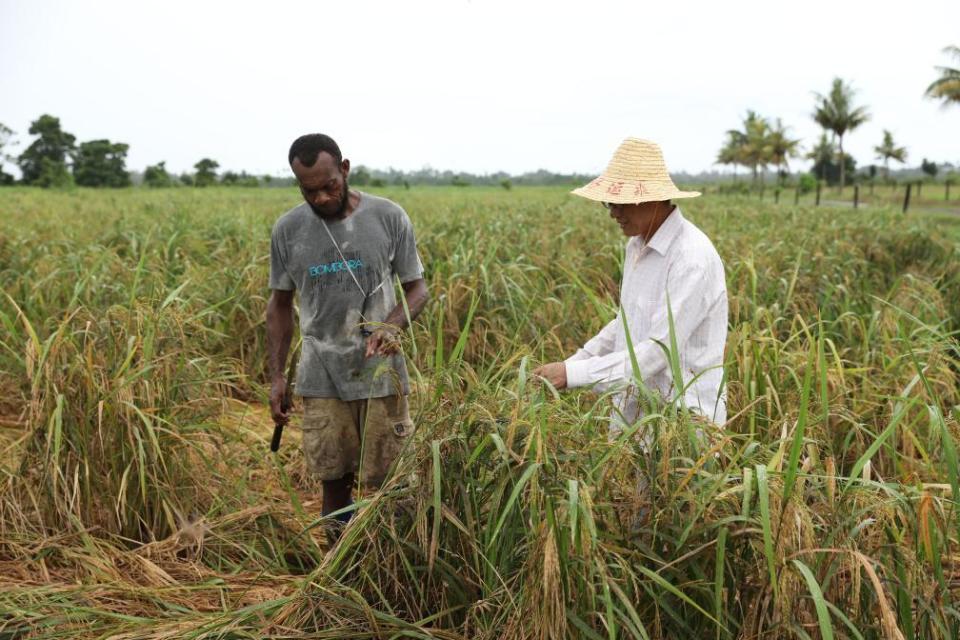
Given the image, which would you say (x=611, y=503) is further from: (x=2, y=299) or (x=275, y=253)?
(x=2, y=299)

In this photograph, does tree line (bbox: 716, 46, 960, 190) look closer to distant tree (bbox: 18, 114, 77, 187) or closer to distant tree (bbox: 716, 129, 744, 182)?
distant tree (bbox: 716, 129, 744, 182)

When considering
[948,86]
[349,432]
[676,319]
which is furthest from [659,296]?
[948,86]

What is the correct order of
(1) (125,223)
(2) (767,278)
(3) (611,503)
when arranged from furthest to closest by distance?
(1) (125,223)
(2) (767,278)
(3) (611,503)

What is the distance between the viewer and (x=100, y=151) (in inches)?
1711

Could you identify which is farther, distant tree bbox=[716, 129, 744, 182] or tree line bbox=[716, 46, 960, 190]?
distant tree bbox=[716, 129, 744, 182]

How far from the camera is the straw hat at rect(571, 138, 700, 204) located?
1.97 m

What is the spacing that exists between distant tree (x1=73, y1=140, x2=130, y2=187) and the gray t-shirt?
44662mm

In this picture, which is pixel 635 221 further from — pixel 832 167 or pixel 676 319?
pixel 832 167

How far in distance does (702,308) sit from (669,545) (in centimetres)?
61

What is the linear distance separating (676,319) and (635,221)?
11.2 inches

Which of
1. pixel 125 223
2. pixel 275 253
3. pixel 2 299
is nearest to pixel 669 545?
pixel 275 253

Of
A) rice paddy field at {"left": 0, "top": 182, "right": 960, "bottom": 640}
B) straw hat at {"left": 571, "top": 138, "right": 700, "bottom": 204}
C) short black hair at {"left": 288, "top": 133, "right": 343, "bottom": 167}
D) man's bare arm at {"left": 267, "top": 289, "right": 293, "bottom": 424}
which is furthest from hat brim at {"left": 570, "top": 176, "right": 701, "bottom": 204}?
man's bare arm at {"left": 267, "top": 289, "right": 293, "bottom": 424}

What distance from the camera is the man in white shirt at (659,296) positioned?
6.34 ft

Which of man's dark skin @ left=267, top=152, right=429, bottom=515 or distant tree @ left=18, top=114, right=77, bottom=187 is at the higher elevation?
distant tree @ left=18, top=114, right=77, bottom=187
